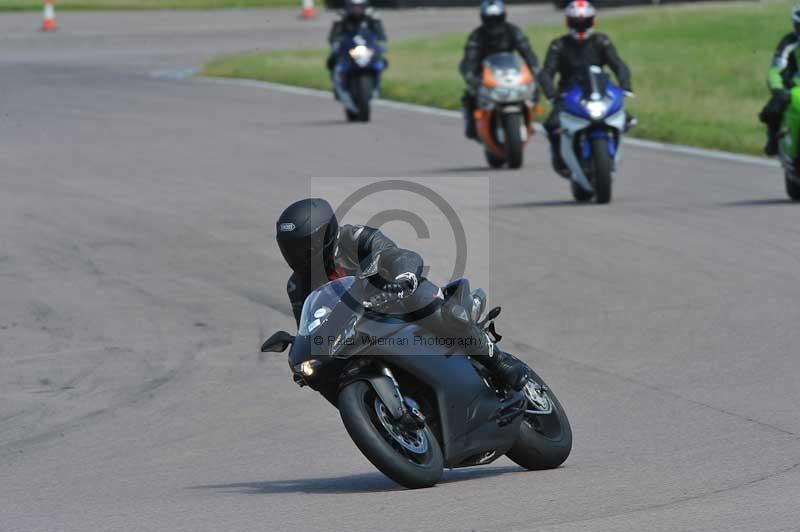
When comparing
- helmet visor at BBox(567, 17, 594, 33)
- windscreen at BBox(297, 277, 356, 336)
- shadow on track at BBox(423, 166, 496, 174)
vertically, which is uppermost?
windscreen at BBox(297, 277, 356, 336)

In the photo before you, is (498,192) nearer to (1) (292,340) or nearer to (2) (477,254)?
(2) (477,254)

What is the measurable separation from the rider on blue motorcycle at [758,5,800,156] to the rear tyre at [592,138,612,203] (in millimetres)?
1426


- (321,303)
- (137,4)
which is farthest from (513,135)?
(137,4)

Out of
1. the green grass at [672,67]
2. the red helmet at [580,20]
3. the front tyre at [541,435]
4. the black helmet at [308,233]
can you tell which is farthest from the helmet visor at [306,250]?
the green grass at [672,67]

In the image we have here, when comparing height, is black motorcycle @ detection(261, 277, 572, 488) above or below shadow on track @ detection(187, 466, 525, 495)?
above

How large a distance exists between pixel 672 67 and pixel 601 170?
16.8m

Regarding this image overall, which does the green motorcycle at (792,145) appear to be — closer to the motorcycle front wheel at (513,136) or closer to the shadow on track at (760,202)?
the shadow on track at (760,202)

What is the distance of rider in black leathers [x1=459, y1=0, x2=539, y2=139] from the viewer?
19062 millimetres

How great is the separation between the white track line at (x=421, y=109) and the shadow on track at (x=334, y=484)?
12262 mm

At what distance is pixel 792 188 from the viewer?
52.2 feet

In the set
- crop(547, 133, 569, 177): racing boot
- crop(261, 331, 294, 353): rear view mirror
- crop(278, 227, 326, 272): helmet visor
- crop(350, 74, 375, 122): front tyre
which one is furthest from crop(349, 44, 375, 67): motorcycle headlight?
crop(261, 331, 294, 353): rear view mirror

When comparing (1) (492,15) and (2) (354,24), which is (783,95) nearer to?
(1) (492,15)

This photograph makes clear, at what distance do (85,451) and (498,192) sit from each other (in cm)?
944

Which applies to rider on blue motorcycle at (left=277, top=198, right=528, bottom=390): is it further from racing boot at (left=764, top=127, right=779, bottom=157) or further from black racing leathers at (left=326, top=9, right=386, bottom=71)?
black racing leathers at (left=326, top=9, right=386, bottom=71)
